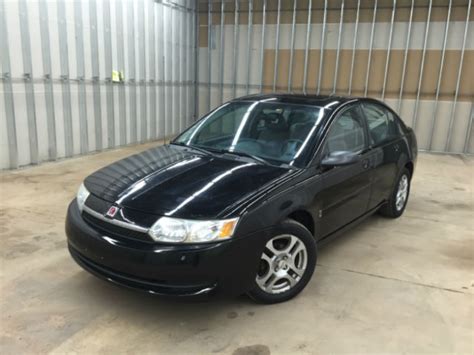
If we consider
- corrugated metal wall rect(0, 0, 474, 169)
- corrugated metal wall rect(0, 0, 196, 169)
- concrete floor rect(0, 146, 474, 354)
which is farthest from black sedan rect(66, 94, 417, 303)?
corrugated metal wall rect(0, 0, 474, 169)

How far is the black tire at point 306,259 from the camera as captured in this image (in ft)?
9.01

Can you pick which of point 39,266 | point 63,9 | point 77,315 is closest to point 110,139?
point 63,9

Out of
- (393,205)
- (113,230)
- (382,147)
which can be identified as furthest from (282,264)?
(393,205)

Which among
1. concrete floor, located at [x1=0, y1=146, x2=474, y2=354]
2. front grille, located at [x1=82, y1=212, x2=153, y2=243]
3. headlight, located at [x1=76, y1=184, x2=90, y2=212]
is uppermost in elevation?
headlight, located at [x1=76, y1=184, x2=90, y2=212]

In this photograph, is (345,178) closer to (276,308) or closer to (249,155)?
(249,155)

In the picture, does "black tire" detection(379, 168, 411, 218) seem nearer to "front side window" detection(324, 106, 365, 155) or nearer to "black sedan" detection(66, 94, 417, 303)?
"black sedan" detection(66, 94, 417, 303)

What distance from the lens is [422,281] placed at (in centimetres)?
332

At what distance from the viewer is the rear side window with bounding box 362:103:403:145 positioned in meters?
4.04

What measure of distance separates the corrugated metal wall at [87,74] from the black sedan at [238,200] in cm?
400

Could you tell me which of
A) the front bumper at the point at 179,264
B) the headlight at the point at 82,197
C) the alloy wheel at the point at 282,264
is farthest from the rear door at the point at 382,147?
the headlight at the point at 82,197

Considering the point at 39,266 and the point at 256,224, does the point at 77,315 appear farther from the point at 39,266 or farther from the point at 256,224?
the point at 256,224

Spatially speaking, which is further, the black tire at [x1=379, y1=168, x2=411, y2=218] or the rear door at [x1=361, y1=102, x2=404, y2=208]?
the black tire at [x1=379, y1=168, x2=411, y2=218]

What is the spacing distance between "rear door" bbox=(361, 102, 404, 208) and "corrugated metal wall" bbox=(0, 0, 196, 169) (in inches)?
208

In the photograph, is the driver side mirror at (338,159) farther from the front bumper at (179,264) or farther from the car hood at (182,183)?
the front bumper at (179,264)
